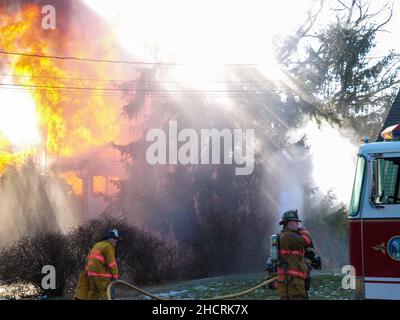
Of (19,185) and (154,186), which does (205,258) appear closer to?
(154,186)

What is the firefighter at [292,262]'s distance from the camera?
25.7ft

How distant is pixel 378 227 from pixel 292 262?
1.97 m

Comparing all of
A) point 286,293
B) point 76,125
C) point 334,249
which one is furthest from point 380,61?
point 286,293

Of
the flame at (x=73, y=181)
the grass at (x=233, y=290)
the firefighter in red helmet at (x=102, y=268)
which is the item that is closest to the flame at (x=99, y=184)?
the flame at (x=73, y=181)

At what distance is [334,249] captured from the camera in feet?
72.4

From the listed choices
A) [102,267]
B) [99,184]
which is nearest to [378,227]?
[102,267]

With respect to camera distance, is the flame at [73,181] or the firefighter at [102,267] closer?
the firefighter at [102,267]

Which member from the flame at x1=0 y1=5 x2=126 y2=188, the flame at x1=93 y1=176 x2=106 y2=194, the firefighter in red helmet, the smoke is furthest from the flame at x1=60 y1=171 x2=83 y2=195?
the firefighter in red helmet

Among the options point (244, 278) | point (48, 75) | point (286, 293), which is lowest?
point (244, 278)

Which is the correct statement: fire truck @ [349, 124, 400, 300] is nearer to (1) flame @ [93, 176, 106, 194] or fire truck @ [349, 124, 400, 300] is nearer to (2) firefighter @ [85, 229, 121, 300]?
(2) firefighter @ [85, 229, 121, 300]

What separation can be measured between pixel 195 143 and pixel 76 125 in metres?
5.23

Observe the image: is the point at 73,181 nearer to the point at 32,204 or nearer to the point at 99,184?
the point at 99,184

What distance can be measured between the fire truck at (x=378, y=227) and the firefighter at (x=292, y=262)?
61.6 inches

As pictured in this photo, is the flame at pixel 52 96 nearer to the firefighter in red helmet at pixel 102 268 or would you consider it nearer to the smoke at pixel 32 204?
the smoke at pixel 32 204
